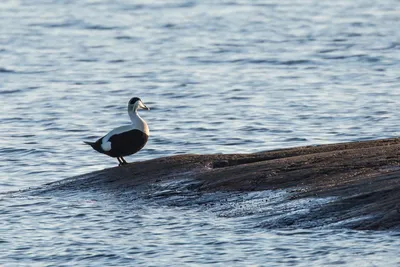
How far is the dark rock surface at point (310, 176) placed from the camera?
34.8 feet

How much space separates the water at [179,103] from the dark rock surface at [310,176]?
278 mm

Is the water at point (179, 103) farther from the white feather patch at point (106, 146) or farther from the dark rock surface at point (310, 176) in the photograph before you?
the white feather patch at point (106, 146)

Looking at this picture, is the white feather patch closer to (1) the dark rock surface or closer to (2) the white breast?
(2) the white breast

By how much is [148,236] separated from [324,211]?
5.87 ft

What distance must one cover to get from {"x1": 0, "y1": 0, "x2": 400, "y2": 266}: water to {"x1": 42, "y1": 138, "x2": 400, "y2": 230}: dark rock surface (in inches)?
11.0

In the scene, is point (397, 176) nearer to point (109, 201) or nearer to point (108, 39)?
point (109, 201)

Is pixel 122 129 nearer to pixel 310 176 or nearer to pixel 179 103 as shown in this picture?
pixel 310 176

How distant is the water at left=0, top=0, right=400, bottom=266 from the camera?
35.2 feet

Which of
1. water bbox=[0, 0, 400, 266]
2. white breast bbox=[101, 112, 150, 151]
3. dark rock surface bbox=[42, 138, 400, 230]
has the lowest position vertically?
water bbox=[0, 0, 400, 266]

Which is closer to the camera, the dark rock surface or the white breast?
the dark rock surface

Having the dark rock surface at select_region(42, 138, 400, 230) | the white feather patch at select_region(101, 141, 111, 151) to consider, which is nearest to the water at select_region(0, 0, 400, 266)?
the dark rock surface at select_region(42, 138, 400, 230)

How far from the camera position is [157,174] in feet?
42.0

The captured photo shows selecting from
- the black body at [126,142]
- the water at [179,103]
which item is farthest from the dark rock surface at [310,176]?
the black body at [126,142]

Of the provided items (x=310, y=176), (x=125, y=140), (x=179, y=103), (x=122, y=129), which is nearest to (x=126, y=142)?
(x=125, y=140)
